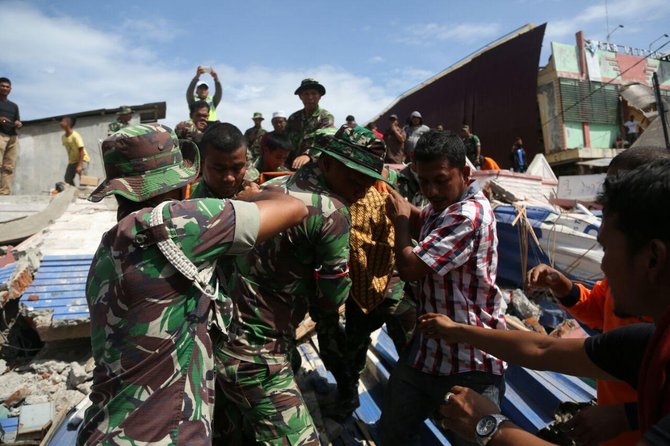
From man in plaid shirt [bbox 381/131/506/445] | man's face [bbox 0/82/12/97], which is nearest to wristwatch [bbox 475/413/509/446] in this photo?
man in plaid shirt [bbox 381/131/506/445]

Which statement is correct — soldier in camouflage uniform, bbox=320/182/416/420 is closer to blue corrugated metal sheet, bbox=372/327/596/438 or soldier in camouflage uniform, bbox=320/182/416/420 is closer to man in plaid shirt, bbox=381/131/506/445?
man in plaid shirt, bbox=381/131/506/445

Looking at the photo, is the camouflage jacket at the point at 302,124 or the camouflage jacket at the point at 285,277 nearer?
the camouflage jacket at the point at 285,277

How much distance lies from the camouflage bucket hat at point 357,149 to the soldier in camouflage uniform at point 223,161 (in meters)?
0.61

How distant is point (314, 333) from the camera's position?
14.3 ft

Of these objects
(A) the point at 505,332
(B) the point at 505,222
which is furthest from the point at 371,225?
(B) the point at 505,222

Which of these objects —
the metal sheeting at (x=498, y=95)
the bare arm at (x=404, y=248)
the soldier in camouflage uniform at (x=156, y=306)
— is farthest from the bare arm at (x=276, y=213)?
the metal sheeting at (x=498, y=95)

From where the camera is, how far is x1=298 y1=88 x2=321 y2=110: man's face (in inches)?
222

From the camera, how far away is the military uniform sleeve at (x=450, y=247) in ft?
6.81

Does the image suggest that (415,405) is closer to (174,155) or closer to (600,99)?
(174,155)

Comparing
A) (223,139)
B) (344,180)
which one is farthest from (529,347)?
(223,139)

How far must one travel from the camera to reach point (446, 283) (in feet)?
7.18

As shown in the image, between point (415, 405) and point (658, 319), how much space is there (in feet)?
4.72

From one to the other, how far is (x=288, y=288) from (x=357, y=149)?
0.77 m

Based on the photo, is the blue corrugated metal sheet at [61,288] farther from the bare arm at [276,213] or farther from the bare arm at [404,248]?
the bare arm at [276,213]
